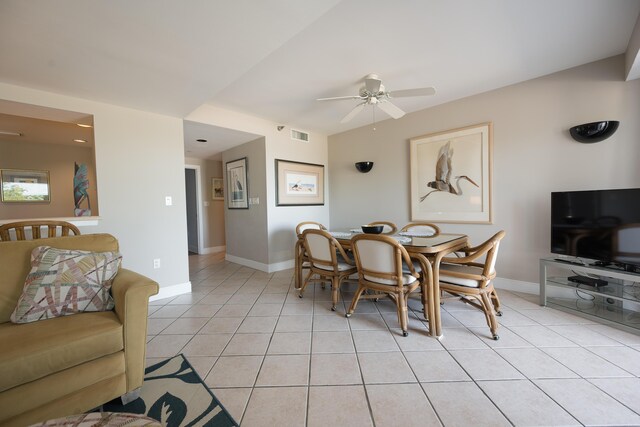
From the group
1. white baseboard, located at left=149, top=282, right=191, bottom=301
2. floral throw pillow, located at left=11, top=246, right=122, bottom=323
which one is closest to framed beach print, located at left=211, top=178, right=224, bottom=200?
white baseboard, located at left=149, top=282, right=191, bottom=301

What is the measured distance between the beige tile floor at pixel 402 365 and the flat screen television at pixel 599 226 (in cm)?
61

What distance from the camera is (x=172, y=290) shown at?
3.02m

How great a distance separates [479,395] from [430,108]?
11.0 feet

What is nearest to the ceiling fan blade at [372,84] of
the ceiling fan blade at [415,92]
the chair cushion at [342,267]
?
the ceiling fan blade at [415,92]

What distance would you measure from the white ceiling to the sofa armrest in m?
1.63

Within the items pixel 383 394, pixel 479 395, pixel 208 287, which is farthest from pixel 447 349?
pixel 208 287

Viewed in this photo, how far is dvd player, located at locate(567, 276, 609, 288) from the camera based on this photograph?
7.23ft

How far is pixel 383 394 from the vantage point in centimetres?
137

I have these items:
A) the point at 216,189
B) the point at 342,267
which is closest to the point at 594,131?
the point at 342,267

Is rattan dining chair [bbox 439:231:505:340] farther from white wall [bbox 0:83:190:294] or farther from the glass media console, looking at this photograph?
white wall [bbox 0:83:190:294]

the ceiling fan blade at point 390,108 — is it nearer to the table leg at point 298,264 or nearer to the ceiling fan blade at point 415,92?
the ceiling fan blade at point 415,92

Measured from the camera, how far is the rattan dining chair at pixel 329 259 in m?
2.44

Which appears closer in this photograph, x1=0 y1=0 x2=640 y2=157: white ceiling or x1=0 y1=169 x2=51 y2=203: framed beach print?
x1=0 y1=0 x2=640 y2=157: white ceiling

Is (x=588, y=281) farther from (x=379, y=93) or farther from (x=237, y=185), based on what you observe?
(x=237, y=185)
